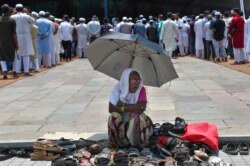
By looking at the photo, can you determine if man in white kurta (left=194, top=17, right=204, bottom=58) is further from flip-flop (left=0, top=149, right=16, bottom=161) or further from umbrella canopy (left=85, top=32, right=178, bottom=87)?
flip-flop (left=0, top=149, right=16, bottom=161)

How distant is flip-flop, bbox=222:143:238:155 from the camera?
6594 mm

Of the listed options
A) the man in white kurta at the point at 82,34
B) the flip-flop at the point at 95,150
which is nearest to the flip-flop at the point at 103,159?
the flip-flop at the point at 95,150

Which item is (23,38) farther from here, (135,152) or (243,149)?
(243,149)

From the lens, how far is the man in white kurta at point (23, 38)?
16.0 meters

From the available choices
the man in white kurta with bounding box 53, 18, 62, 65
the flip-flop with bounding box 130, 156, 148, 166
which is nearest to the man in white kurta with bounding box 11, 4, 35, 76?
the man in white kurta with bounding box 53, 18, 62, 65

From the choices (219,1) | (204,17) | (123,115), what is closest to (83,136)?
(123,115)

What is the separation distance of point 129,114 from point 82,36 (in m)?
19.0

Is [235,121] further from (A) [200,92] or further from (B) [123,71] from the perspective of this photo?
(A) [200,92]

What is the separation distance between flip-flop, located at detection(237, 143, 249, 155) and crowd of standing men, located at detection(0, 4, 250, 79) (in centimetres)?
818

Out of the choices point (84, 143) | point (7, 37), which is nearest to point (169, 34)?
point (7, 37)

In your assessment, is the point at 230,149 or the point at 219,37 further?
the point at 219,37

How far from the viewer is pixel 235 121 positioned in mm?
8211

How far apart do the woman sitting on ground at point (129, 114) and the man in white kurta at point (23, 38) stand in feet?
32.1

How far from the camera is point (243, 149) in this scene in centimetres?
665
